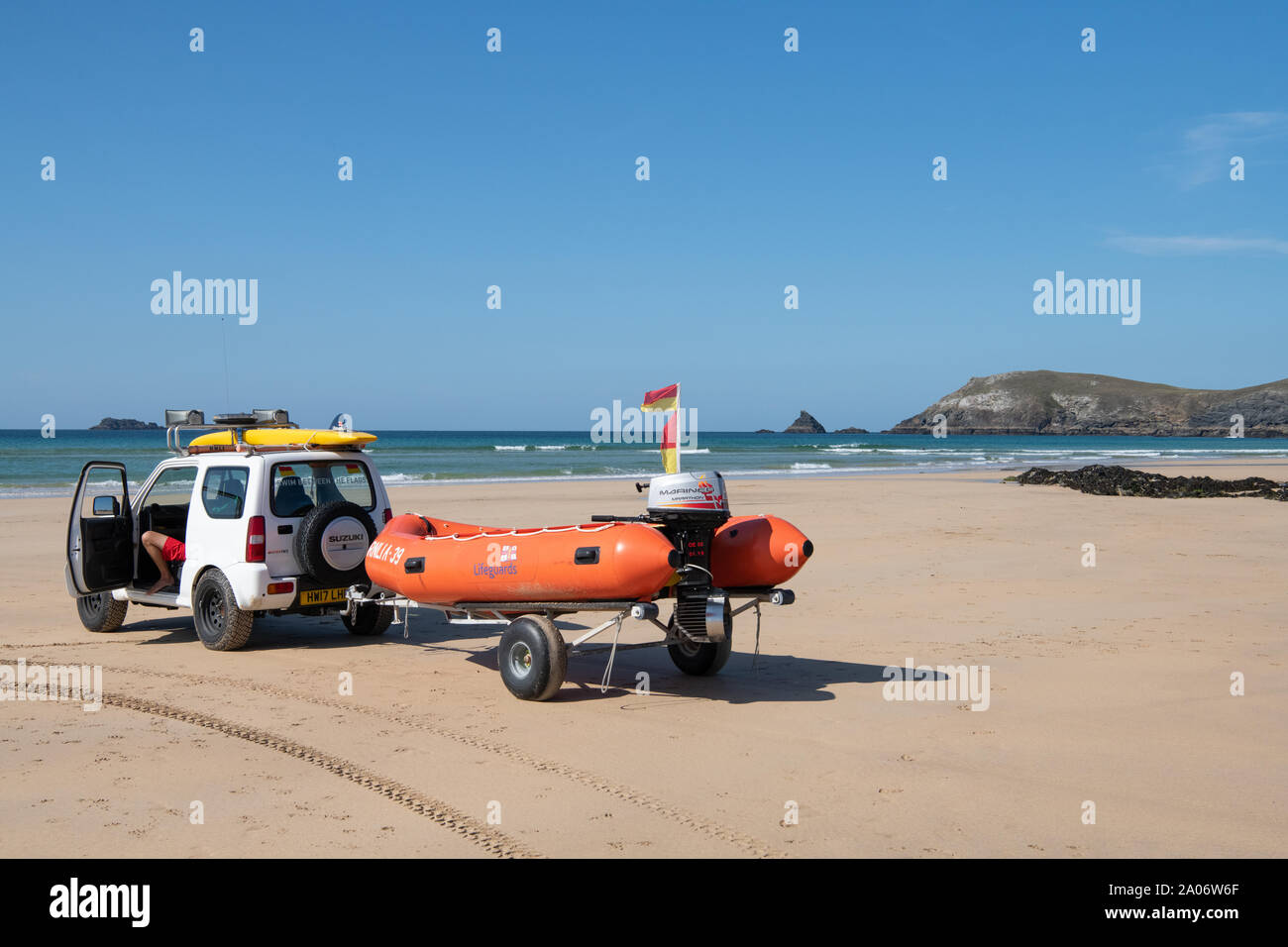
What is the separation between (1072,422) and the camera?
520 ft

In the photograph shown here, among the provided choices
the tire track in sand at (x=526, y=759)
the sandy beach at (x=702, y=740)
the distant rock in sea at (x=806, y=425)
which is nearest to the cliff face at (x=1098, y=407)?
the distant rock in sea at (x=806, y=425)

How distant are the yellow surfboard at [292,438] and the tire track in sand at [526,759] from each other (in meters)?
2.44

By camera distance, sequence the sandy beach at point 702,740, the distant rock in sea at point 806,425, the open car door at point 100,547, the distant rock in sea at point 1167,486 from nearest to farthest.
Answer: the sandy beach at point 702,740 < the open car door at point 100,547 < the distant rock in sea at point 1167,486 < the distant rock in sea at point 806,425

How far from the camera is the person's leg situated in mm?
10281

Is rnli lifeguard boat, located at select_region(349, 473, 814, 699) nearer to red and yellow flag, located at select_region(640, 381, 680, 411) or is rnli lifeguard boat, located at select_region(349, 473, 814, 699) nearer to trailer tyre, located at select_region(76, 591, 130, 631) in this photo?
red and yellow flag, located at select_region(640, 381, 680, 411)

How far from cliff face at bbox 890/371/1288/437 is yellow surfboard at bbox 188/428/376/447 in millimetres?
147409

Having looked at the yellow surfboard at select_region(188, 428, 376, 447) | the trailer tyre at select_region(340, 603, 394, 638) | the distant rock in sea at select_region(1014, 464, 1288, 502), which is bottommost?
the trailer tyre at select_region(340, 603, 394, 638)

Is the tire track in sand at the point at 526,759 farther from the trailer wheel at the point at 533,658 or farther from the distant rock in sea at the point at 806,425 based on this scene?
the distant rock in sea at the point at 806,425

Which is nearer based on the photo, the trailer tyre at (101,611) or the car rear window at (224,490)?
the car rear window at (224,490)

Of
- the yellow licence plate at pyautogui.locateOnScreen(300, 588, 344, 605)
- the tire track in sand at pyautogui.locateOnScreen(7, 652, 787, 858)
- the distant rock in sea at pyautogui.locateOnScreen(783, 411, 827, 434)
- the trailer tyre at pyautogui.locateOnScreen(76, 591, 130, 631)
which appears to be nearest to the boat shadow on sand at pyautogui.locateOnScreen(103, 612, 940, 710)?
the trailer tyre at pyautogui.locateOnScreen(76, 591, 130, 631)

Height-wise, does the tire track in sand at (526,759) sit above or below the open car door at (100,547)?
below

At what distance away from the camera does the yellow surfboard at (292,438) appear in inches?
390
